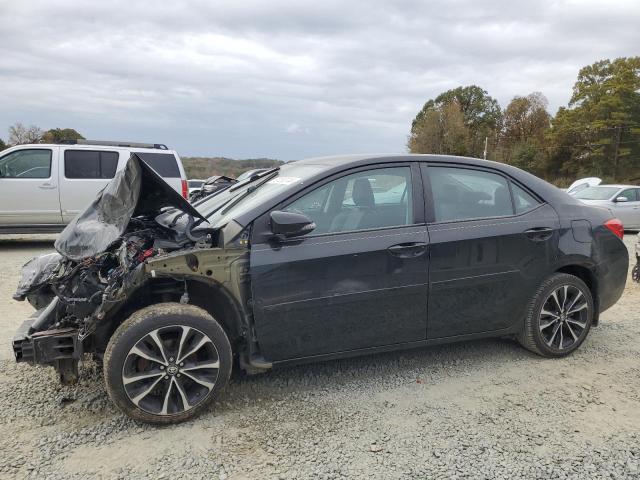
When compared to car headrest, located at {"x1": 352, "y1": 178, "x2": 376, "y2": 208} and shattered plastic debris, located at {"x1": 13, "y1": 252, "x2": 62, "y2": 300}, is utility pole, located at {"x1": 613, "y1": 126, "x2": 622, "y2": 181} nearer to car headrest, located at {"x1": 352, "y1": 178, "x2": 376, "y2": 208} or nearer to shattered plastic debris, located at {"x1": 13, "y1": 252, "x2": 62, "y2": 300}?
car headrest, located at {"x1": 352, "y1": 178, "x2": 376, "y2": 208}

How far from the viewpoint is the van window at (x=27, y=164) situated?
9.41m

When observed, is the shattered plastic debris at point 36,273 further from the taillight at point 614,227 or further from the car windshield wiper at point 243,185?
the taillight at point 614,227

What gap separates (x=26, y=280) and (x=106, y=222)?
2.51ft

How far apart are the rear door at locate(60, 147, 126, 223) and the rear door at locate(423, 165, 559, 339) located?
7.80m

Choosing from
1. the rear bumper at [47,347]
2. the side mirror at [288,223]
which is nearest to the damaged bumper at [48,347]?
the rear bumper at [47,347]

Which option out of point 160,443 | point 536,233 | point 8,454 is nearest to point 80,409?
point 8,454

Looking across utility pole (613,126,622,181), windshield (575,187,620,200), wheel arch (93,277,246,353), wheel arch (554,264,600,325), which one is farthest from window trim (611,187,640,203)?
utility pole (613,126,622,181)

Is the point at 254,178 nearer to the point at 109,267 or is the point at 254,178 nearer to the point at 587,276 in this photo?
the point at 109,267

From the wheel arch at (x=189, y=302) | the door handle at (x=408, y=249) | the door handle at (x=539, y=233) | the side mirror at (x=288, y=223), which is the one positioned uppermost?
the side mirror at (x=288, y=223)

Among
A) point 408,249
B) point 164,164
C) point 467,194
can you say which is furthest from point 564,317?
point 164,164

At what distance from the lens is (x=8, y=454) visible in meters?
2.77

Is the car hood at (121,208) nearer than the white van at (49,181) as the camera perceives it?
Yes

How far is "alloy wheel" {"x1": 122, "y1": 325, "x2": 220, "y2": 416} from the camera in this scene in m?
2.99

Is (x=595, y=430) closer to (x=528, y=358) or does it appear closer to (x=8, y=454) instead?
(x=528, y=358)
